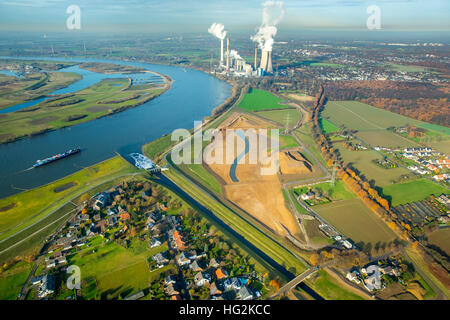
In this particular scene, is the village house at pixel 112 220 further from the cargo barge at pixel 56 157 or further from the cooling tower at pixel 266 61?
the cooling tower at pixel 266 61

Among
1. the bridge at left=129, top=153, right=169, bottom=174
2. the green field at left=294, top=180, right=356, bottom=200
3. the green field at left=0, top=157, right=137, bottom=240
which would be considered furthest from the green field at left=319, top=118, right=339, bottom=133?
the green field at left=0, top=157, right=137, bottom=240

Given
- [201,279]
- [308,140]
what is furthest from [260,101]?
[201,279]

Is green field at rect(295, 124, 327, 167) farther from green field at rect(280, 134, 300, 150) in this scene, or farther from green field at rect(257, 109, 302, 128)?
green field at rect(257, 109, 302, 128)

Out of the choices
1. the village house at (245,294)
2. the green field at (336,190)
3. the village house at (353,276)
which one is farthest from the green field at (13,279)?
the green field at (336,190)

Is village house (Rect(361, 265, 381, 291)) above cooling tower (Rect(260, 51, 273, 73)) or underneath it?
underneath

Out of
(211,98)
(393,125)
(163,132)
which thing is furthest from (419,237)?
(211,98)

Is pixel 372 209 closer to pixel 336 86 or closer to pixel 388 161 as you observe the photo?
pixel 388 161
